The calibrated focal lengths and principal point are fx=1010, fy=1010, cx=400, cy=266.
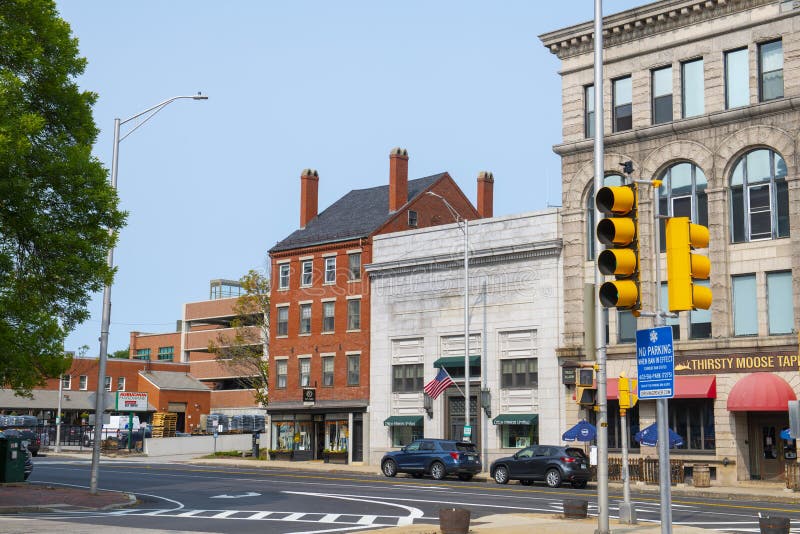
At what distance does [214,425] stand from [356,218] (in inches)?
875

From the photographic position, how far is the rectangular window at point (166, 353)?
371ft

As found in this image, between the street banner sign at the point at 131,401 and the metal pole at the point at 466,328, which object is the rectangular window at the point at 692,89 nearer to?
the metal pole at the point at 466,328

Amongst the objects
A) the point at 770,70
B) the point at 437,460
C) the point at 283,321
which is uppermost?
the point at 770,70

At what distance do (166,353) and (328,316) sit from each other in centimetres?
5772

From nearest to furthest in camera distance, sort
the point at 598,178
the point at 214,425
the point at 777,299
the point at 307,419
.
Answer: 1. the point at 598,178
2. the point at 777,299
3. the point at 307,419
4. the point at 214,425

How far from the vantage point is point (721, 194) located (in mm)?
42812

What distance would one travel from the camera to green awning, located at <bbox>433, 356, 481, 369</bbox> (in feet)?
169

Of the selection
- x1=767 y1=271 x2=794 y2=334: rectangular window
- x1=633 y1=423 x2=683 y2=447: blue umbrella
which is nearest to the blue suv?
x1=633 y1=423 x2=683 y2=447: blue umbrella

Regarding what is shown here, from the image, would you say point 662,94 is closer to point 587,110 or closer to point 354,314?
point 587,110

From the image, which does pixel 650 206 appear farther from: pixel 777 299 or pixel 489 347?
pixel 489 347

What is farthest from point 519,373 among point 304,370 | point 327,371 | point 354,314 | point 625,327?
point 304,370

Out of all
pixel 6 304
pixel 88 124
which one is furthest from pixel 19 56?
pixel 6 304

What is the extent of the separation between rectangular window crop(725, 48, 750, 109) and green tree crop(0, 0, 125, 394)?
27826 mm

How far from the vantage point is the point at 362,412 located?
57969mm
